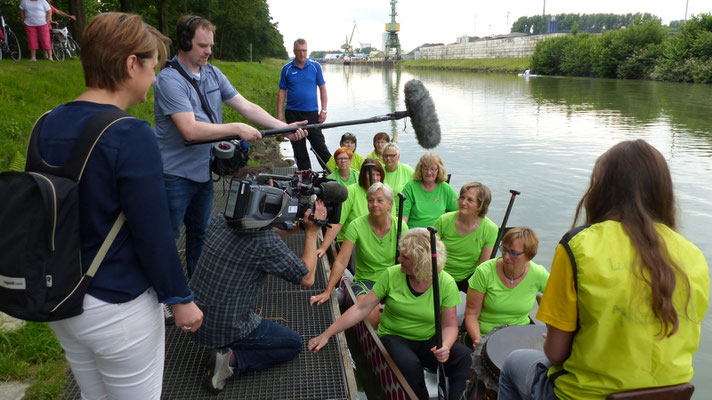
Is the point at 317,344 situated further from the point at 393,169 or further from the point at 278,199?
the point at 393,169

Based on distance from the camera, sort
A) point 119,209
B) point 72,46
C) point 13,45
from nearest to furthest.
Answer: point 119,209, point 13,45, point 72,46

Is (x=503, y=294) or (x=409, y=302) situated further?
(x=503, y=294)

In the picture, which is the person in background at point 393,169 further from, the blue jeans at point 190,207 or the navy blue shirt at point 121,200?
the navy blue shirt at point 121,200

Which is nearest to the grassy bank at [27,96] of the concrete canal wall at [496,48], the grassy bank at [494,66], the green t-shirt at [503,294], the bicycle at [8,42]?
the bicycle at [8,42]

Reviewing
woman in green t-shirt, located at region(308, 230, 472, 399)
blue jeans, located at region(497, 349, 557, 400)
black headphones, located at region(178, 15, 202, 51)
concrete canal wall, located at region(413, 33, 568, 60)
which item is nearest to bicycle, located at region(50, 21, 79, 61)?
black headphones, located at region(178, 15, 202, 51)

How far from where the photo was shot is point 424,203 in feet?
16.5

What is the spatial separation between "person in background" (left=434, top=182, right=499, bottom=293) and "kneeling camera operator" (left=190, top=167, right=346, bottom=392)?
1778 mm

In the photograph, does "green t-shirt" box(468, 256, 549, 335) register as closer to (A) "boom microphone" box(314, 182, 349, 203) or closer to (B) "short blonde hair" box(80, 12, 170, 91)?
(A) "boom microphone" box(314, 182, 349, 203)

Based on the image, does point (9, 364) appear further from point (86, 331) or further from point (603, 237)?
point (603, 237)

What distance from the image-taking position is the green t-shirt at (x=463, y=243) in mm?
4172

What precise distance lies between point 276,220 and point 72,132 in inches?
43.6

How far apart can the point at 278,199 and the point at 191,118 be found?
30.3 inches

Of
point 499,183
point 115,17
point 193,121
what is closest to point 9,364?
point 193,121

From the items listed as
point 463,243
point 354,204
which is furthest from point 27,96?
point 463,243
